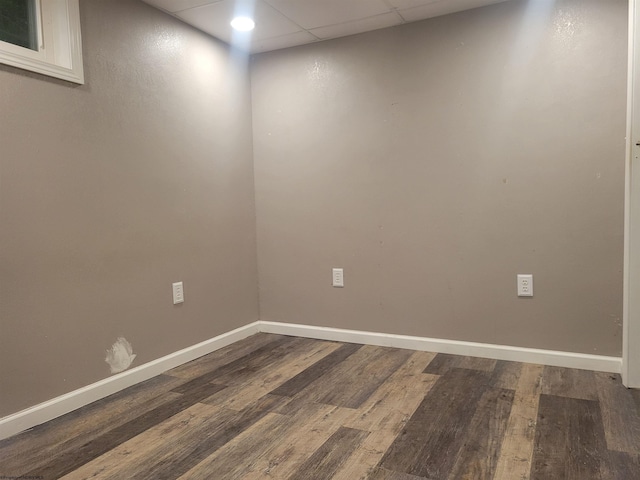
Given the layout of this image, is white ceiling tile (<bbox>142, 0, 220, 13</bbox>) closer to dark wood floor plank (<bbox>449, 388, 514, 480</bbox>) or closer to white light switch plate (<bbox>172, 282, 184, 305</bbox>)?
white light switch plate (<bbox>172, 282, 184, 305</bbox>)

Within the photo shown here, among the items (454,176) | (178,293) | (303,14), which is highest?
(303,14)

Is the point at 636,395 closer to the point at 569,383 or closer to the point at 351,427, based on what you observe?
the point at 569,383

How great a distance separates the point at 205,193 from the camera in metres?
2.79

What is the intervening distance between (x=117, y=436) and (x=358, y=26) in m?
2.47

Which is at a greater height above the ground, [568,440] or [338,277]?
[338,277]

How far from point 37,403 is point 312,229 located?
1.79 m

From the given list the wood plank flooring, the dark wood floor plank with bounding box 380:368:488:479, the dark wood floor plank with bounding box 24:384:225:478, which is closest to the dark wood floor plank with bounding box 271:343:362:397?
the wood plank flooring

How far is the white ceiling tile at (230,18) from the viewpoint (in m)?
2.42

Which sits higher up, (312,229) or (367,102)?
(367,102)

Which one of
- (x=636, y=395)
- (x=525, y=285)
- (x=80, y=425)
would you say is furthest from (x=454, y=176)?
(x=80, y=425)

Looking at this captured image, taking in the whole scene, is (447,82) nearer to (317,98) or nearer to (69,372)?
(317,98)

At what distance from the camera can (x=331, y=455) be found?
1.62 meters

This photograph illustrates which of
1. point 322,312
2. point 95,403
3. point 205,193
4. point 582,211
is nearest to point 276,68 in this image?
point 205,193

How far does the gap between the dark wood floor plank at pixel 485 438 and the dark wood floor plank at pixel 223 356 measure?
142cm
